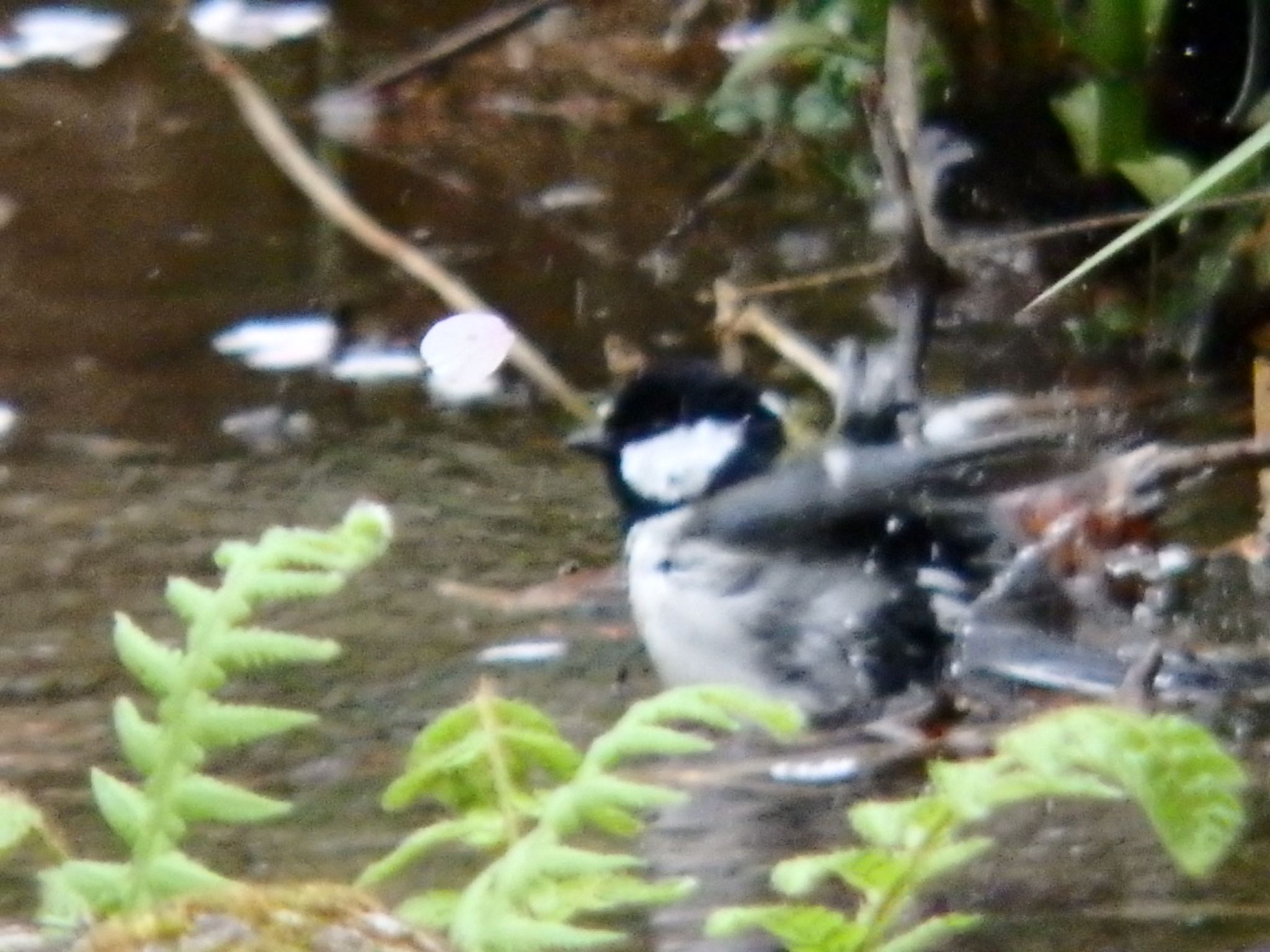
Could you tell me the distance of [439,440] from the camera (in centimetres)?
338

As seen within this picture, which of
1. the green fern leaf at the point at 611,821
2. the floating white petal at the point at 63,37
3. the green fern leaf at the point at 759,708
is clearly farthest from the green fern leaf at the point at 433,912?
the floating white petal at the point at 63,37

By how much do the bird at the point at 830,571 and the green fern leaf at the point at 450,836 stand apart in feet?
3.05

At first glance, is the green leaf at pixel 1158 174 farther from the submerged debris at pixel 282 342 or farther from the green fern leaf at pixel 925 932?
the green fern leaf at pixel 925 932

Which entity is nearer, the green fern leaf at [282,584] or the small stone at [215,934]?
the small stone at [215,934]

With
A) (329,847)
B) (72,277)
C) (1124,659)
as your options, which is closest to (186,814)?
(329,847)

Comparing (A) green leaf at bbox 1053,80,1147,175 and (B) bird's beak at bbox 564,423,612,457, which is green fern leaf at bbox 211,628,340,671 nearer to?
(B) bird's beak at bbox 564,423,612,457

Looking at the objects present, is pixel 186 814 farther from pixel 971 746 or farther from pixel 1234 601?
pixel 1234 601

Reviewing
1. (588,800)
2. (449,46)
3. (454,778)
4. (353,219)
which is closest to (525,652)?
(454,778)

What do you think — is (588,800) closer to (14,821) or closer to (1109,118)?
(14,821)

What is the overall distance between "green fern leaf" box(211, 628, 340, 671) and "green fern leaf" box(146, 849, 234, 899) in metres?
0.14

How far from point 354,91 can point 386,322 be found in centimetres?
157

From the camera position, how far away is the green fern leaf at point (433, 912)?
60.0 inches

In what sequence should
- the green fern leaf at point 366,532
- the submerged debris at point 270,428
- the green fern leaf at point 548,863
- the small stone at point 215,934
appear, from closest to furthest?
1. the small stone at point 215,934
2. the green fern leaf at point 548,863
3. the green fern leaf at point 366,532
4. the submerged debris at point 270,428

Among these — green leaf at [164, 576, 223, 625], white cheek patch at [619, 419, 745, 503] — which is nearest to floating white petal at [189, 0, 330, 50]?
white cheek patch at [619, 419, 745, 503]
